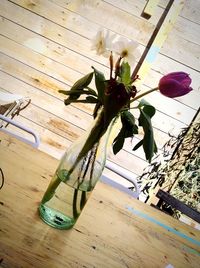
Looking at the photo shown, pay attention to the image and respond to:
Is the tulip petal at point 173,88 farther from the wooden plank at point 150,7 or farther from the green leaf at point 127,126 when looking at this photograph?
the wooden plank at point 150,7

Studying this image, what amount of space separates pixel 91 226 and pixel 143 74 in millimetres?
1747

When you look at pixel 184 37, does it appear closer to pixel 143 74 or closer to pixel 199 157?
pixel 143 74

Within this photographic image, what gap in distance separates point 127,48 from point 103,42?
57 mm

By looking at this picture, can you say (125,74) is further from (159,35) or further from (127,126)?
(159,35)

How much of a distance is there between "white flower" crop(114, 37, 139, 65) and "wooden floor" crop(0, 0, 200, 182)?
182cm

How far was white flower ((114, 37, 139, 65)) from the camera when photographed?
0.66 meters

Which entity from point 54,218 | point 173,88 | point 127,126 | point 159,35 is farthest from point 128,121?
point 159,35

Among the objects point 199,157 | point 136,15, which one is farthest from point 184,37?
point 199,157

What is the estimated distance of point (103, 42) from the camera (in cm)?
67

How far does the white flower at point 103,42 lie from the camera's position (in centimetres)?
67

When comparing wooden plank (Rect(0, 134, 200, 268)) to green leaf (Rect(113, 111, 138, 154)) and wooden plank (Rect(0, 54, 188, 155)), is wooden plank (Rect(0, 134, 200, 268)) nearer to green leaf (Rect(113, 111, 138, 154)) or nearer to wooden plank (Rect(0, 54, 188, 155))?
green leaf (Rect(113, 111, 138, 154))

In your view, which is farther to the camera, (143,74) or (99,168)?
(143,74)

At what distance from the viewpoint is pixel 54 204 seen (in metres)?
0.75

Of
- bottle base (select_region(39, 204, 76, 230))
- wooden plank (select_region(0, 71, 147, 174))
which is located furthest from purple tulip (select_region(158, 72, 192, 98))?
wooden plank (select_region(0, 71, 147, 174))
